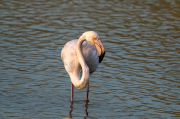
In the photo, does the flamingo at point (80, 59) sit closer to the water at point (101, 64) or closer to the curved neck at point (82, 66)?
the curved neck at point (82, 66)

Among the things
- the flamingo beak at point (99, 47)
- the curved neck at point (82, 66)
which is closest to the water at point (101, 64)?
the curved neck at point (82, 66)

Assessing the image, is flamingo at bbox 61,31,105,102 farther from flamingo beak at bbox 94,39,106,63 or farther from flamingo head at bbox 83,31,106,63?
flamingo beak at bbox 94,39,106,63

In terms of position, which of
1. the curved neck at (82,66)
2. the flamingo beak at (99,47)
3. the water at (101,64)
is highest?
the flamingo beak at (99,47)

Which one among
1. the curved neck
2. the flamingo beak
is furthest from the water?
the flamingo beak

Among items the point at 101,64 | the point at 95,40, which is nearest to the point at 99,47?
the point at 95,40

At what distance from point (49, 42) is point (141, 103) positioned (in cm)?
545

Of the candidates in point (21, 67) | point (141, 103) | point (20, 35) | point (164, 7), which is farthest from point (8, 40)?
point (164, 7)

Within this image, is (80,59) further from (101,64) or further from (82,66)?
(101,64)

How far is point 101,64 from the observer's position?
11.4 m

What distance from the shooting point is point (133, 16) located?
→ 16.8 m

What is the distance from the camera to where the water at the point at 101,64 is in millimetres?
8281

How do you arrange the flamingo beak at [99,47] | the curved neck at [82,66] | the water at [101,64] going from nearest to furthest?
the flamingo beak at [99,47], the curved neck at [82,66], the water at [101,64]

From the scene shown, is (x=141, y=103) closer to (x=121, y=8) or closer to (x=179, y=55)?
(x=179, y=55)

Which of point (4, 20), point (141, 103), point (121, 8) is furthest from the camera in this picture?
point (121, 8)
